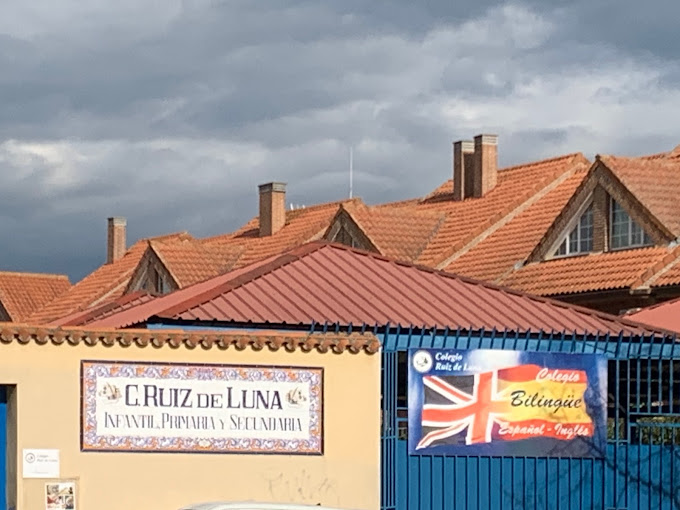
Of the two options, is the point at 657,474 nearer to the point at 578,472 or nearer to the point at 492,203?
the point at 578,472

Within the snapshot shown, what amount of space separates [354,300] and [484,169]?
1072 inches

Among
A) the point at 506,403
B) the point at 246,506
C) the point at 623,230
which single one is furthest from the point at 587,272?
the point at 246,506

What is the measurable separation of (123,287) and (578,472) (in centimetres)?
3848

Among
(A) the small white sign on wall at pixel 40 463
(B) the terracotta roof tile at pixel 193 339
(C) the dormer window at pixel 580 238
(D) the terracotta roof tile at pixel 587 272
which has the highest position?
(C) the dormer window at pixel 580 238

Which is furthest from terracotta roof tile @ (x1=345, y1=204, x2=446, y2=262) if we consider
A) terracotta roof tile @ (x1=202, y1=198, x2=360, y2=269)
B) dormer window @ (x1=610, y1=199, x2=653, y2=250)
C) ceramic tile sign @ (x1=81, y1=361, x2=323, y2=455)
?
ceramic tile sign @ (x1=81, y1=361, x2=323, y2=455)

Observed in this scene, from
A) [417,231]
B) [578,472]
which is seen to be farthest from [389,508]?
[417,231]

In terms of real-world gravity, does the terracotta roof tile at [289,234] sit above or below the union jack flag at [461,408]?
above

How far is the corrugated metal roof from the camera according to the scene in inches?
835

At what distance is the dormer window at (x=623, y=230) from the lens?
36841mm

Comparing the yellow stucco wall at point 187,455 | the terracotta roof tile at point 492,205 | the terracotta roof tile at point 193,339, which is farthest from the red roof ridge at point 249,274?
the terracotta roof tile at point 492,205

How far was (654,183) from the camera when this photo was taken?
37.5 meters

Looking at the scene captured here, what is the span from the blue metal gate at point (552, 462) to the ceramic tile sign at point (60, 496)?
3854 millimetres

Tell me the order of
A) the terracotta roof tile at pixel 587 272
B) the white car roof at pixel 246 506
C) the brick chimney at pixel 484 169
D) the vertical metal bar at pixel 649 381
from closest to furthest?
the white car roof at pixel 246 506, the vertical metal bar at pixel 649 381, the terracotta roof tile at pixel 587 272, the brick chimney at pixel 484 169

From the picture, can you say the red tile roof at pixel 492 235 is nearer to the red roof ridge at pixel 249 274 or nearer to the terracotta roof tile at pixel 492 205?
the terracotta roof tile at pixel 492 205
